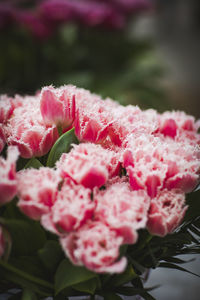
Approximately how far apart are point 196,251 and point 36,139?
0.16 meters

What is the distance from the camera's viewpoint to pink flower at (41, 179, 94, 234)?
247 mm

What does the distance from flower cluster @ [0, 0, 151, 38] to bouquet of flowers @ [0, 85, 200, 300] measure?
2.60 ft

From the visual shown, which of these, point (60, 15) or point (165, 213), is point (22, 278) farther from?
point (60, 15)

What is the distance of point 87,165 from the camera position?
0.27 m

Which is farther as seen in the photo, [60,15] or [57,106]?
[60,15]

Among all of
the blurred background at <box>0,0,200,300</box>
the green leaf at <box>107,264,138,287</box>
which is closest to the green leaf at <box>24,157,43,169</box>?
the green leaf at <box>107,264,138,287</box>

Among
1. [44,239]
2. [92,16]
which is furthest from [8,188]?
[92,16]

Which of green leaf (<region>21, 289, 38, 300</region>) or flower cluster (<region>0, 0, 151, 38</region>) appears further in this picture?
flower cluster (<region>0, 0, 151, 38</region>)

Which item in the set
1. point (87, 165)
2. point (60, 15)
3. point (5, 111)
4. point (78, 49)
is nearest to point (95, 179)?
point (87, 165)

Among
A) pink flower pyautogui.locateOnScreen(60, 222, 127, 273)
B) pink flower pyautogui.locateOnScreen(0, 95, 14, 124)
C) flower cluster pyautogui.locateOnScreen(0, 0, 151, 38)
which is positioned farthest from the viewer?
flower cluster pyautogui.locateOnScreen(0, 0, 151, 38)

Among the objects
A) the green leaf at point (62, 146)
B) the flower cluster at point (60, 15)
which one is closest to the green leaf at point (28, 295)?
the green leaf at point (62, 146)

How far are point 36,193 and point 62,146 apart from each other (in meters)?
0.07

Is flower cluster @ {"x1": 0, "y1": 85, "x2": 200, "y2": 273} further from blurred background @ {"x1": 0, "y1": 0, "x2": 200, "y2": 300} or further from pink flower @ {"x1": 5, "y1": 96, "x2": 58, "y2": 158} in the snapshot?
blurred background @ {"x1": 0, "y1": 0, "x2": 200, "y2": 300}

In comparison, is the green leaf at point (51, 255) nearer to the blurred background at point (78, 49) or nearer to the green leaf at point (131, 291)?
the green leaf at point (131, 291)
